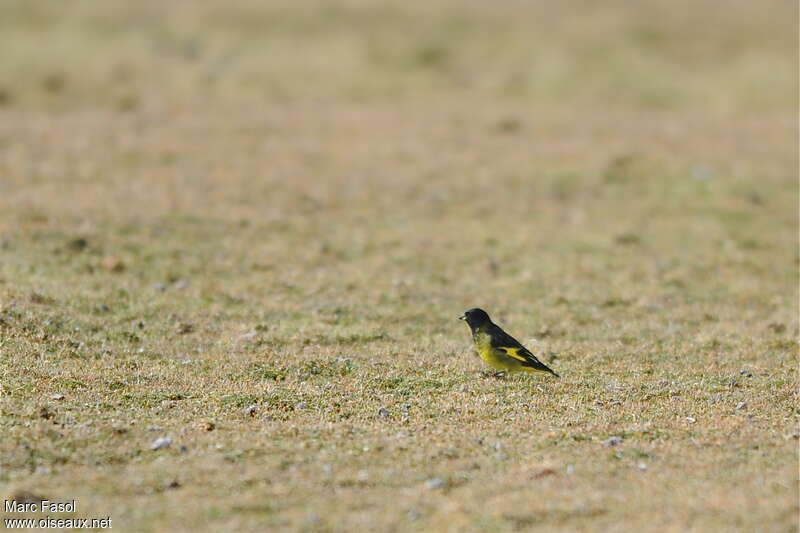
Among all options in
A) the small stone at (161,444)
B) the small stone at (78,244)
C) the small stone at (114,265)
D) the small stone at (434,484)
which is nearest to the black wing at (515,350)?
the small stone at (434,484)

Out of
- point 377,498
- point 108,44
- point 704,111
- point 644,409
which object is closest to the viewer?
point 377,498

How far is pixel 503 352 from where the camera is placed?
41.7 feet

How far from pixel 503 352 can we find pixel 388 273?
6820 mm

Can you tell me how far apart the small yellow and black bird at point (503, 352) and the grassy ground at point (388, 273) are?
33cm

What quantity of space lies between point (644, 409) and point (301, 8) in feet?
127

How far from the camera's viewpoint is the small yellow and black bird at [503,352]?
12570mm

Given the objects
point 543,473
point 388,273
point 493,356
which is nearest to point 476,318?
point 493,356

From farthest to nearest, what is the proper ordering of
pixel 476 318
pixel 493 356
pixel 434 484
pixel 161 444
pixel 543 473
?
1. pixel 476 318
2. pixel 493 356
3. pixel 161 444
4. pixel 543 473
5. pixel 434 484

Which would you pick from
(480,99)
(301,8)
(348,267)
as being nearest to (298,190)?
→ (348,267)

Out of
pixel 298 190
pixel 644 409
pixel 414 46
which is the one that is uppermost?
pixel 414 46

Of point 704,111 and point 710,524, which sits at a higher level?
point 704,111

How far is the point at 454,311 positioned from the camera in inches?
672

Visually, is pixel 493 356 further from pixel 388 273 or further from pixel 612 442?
pixel 388 273

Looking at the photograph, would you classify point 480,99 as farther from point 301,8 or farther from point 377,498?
point 377,498
